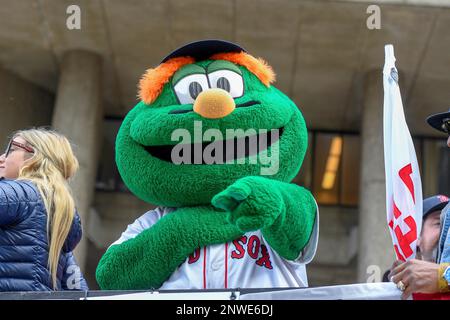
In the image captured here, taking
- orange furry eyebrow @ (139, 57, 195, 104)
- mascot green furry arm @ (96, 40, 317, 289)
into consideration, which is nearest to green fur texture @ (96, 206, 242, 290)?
mascot green furry arm @ (96, 40, 317, 289)

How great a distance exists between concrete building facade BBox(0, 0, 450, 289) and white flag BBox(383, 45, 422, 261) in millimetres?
7818

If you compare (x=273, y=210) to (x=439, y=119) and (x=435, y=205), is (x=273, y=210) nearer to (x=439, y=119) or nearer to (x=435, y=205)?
(x=439, y=119)

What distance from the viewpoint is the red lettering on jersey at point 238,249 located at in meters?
3.68

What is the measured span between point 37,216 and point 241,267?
36.3 inches

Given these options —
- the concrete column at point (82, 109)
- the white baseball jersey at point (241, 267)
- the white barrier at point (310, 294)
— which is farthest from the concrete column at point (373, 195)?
the white barrier at point (310, 294)

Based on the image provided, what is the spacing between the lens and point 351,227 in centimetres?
1425

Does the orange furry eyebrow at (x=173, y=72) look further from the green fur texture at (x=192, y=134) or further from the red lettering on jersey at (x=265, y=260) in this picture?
the red lettering on jersey at (x=265, y=260)

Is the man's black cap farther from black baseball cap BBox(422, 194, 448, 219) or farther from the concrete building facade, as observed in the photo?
the concrete building facade

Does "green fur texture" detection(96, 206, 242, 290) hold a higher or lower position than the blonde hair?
lower

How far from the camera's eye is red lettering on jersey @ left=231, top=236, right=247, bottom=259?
12.1ft

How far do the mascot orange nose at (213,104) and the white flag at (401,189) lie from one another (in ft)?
2.93

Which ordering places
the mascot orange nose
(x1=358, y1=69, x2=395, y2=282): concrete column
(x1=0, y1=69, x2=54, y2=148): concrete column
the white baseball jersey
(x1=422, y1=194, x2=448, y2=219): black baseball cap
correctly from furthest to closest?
(x1=0, y1=69, x2=54, y2=148): concrete column
(x1=358, y1=69, x2=395, y2=282): concrete column
(x1=422, y1=194, x2=448, y2=219): black baseball cap
the mascot orange nose
the white baseball jersey
